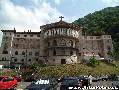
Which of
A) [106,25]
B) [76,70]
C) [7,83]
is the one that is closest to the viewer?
[7,83]

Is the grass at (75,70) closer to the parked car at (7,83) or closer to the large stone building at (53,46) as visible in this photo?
the large stone building at (53,46)

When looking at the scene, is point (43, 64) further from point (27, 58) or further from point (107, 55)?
point (107, 55)

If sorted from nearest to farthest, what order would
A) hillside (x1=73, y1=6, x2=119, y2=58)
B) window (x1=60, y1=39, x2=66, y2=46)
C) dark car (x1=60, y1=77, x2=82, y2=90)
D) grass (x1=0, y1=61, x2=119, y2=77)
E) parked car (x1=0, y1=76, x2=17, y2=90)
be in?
dark car (x1=60, y1=77, x2=82, y2=90) < parked car (x1=0, y1=76, x2=17, y2=90) < grass (x1=0, y1=61, x2=119, y2=77) < window (x1=60, y1=39, x2=66, y2=46) < hillside (x1=73, y1=6, x2=119, y2=58)

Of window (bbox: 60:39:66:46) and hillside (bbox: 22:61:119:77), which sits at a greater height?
window (bbox: 60:39:66:46)

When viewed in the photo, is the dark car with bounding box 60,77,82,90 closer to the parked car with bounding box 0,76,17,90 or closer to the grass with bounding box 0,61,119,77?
the parked car with bounding box 0,76,17,90

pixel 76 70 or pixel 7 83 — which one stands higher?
pixel 76 70

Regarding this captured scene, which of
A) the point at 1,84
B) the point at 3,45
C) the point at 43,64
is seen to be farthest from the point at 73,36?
the point at 1,84

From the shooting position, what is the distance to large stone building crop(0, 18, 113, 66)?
7700cm

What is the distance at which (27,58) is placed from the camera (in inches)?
3504

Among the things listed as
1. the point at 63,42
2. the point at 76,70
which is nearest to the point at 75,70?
the point at 76,70

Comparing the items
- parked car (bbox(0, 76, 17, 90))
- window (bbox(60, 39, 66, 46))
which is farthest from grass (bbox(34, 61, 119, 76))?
parked car (bbox(0, 76, 17, 90))

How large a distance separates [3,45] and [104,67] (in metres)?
37.1

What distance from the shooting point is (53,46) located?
253ft

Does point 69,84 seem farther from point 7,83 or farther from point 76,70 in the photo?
point 76,70
